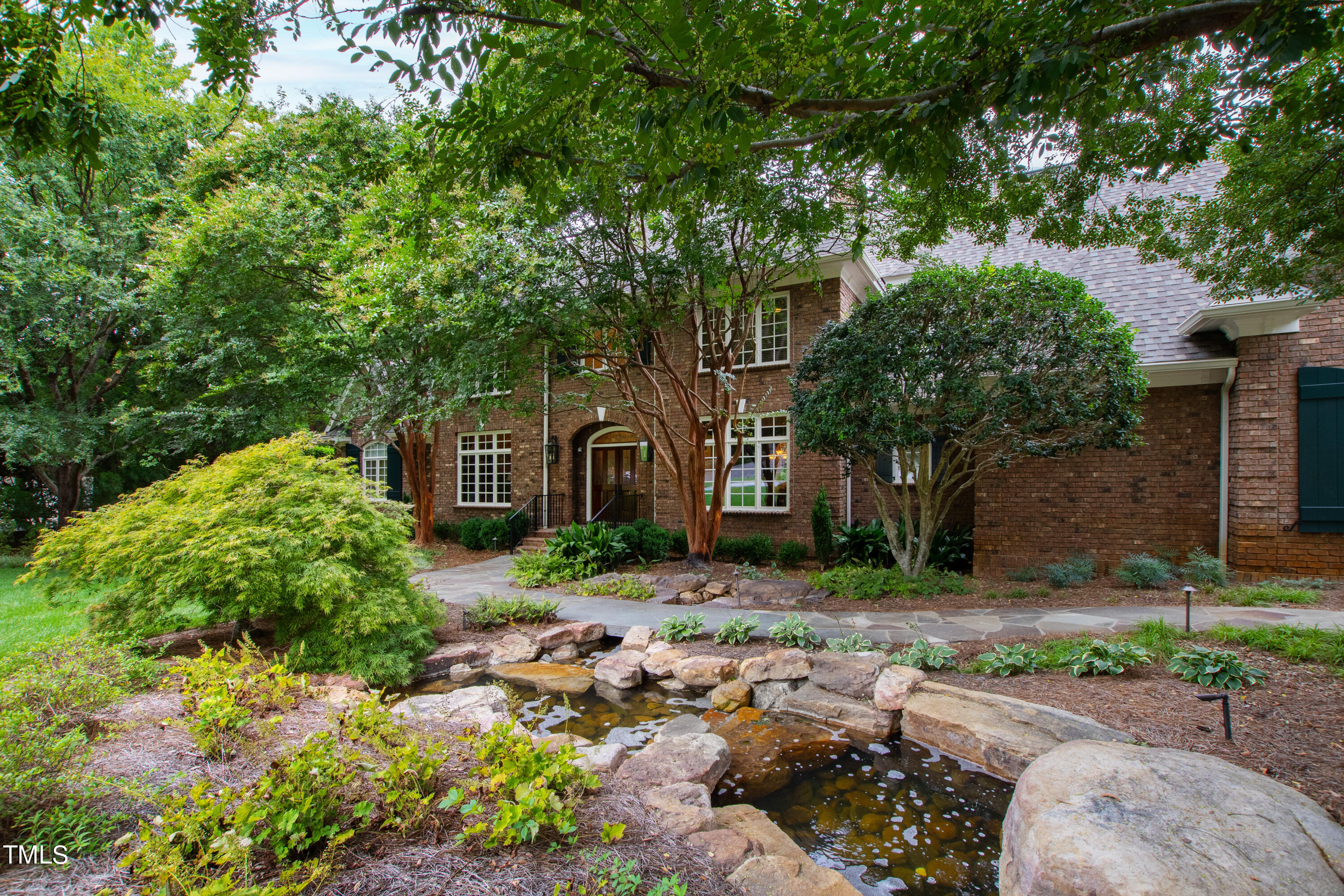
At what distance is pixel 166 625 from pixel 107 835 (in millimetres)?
3783

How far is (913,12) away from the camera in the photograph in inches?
142

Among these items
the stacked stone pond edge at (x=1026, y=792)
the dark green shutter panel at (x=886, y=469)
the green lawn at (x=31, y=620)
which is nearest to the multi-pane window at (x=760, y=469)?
the dark green shutter panel at (x=886, y=469)

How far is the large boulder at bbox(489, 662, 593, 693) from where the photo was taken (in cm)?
604

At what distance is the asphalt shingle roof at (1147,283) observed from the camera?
30.8ft

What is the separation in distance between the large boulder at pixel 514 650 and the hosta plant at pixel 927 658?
374 cm

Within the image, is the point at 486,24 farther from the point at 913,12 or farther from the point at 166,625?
the point at 166,625

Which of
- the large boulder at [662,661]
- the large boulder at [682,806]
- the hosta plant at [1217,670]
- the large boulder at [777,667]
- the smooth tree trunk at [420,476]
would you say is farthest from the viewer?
the smooth tree trunk at [420,476]

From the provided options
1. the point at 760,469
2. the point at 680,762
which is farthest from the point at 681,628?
the point at 760,469

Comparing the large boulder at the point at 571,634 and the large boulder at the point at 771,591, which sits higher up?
the large boulder at the point at 771,591

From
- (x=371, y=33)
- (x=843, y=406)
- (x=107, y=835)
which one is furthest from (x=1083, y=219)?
(x=107, y=835)

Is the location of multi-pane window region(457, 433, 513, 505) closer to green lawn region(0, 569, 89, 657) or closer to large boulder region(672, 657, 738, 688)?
green lawn region(0, 569, 89, 657)

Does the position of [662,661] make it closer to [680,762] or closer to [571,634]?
[571,634]

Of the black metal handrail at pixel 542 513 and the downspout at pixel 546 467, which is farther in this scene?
the downspout at pixel 546 467

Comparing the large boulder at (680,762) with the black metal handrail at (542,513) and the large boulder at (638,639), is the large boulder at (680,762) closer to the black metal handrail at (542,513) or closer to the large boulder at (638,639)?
the large boulder at (638,639)
